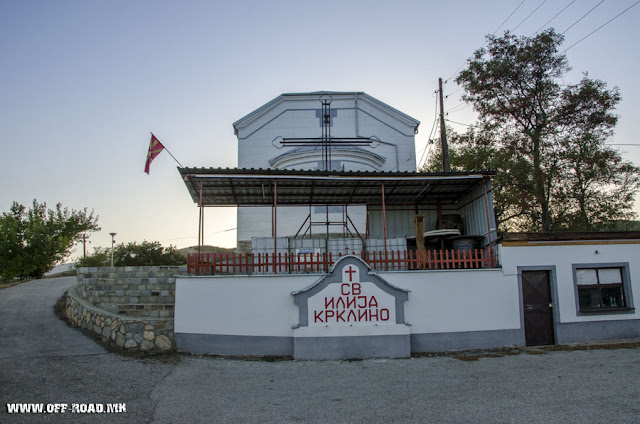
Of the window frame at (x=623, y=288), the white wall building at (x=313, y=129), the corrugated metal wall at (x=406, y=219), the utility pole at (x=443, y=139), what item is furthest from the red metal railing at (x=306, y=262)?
the white wall building at (x=313, y=129)

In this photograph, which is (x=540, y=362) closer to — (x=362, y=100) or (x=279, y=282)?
(x=279, y=282)

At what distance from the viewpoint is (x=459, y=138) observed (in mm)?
21031

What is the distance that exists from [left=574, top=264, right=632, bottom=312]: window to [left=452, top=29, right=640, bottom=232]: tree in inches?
283

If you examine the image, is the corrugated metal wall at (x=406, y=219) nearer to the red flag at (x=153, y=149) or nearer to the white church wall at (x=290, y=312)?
the white church wall at (x=290, y=312)

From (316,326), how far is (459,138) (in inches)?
562

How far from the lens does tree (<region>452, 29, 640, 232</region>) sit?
18.7 metres

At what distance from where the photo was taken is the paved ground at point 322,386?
626 cm

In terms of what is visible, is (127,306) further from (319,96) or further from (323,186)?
(319,96)

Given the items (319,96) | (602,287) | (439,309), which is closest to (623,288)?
(602,287)

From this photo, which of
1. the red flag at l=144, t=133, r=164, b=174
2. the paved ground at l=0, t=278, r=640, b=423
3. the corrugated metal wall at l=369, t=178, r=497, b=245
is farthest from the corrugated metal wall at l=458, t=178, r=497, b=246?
the red flag at l=144, t=133, r=164, b=174

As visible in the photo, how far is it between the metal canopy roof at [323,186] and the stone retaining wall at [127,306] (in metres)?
2.88

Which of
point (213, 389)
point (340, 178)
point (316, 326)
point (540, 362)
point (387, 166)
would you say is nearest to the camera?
point (213, 389)

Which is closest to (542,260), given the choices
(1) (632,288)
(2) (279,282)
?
(1) (632,288)

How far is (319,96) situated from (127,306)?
14.4 meters
